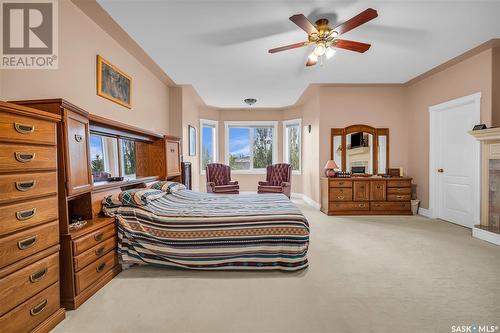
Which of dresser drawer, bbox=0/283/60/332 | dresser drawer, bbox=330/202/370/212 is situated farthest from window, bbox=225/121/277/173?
dresser drawer, bbox=0/283/60/332

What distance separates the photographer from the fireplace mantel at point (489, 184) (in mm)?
3336

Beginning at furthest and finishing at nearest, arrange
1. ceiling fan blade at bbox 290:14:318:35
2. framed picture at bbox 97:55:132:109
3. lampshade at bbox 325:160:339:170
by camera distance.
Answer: lampshade at bbox 325:160:339:170
framed picture at bbox 97:55:132:109
ceiling fan blade at bbox 290:14:318:35

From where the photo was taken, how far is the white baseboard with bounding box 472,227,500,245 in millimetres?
3175

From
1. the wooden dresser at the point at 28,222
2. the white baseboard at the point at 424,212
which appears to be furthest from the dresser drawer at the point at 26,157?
the white baseboard at the point at 424,212

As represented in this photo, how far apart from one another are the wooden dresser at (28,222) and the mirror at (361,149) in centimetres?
489

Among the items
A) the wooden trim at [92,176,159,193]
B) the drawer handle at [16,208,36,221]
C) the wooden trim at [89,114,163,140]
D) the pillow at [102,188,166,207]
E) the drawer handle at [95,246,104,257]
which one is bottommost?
the drawer handle at [95,246,104,257]

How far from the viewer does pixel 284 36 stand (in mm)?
3104

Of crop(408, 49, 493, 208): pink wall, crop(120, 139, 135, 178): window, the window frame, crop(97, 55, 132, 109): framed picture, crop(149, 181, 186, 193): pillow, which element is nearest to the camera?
crop(97, 55, 132, 109): framed picture

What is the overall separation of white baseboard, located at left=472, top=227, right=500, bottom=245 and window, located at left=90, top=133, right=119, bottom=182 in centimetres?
487

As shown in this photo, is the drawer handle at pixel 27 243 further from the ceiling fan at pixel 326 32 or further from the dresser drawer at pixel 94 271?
the ceiling fan at pixel 326 32

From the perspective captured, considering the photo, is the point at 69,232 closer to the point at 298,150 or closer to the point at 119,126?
the point at 119,126

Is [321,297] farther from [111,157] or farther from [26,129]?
[111,157]

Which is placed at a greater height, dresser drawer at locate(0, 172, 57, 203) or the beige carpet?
dresser drawer at locate(0, 172, 57, 203)

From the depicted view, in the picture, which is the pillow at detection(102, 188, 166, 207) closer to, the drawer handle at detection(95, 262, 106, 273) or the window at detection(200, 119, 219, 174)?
the drawer handle at detection(95, 262, 106, 273)
